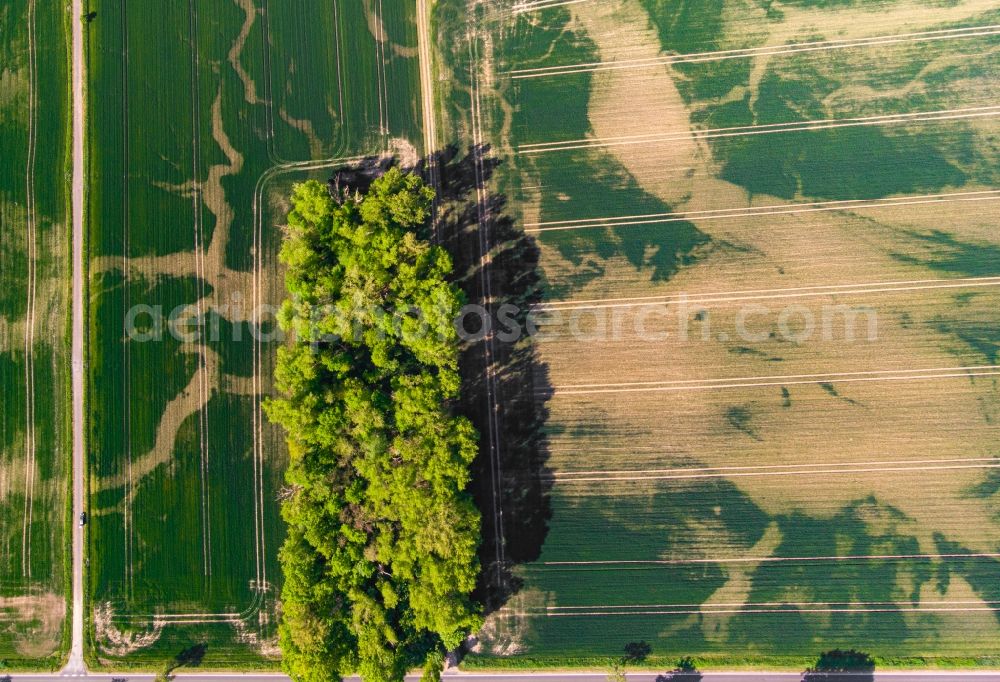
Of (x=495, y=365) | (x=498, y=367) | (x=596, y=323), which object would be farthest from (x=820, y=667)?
(x=495, y=365)

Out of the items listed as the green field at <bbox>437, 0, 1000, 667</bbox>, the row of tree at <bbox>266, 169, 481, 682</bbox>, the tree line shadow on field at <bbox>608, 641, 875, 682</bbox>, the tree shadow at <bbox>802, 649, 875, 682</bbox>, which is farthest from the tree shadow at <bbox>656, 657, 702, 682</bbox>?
the row of tree at <bbox>266, 169, 481, 682</bbox>

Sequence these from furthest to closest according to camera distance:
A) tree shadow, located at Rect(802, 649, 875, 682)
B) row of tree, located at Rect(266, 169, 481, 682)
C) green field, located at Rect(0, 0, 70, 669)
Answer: green field, located at Rect(0, 0, 70, 669)
tree shadow, located at Rect(802, 649, 875, 682)
row of tree, located at Rect(266, 169, 481, 682)

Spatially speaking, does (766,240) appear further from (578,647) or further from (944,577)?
(578,647)

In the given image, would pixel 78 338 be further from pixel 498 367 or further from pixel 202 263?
pixel 498 367

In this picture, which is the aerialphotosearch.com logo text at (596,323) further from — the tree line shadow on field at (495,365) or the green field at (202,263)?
the tree line shadow on field at (495,365)

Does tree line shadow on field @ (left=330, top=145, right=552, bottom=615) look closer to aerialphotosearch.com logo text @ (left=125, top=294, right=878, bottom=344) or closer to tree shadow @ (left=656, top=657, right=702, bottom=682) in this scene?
aerialphotosearch.com logo text @ (left=125, top=294, right=878, bottom=344)

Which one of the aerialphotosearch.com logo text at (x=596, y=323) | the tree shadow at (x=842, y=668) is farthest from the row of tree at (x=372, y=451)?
the tree shadow at (x=842, y=668)
